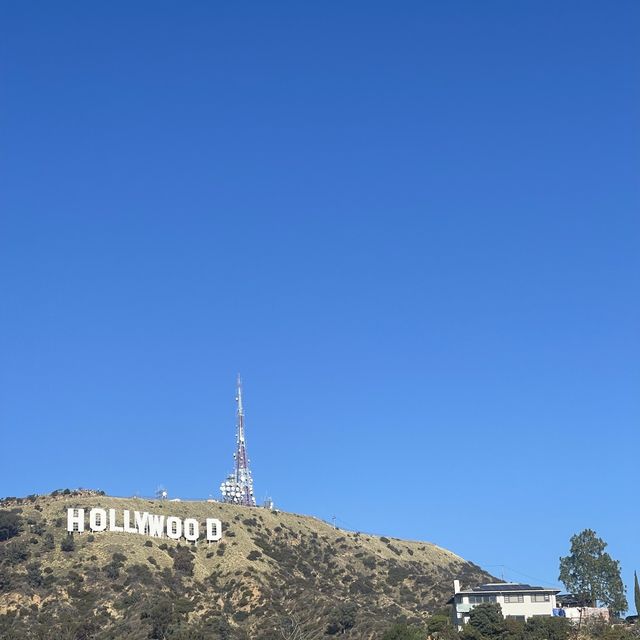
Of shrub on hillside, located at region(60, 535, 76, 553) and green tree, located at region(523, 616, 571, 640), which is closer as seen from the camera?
green tree, located at region(523, 616, 571, 640)

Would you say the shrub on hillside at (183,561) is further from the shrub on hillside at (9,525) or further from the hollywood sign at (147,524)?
the shrub on hillside at (9,525)

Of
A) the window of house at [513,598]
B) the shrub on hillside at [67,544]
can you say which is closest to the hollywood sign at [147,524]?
the shrub on hillside at [67,544]

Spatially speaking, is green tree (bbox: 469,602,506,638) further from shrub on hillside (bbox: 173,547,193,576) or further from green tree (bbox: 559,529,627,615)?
shrub on hillside (bbox: 173,547,193,576)

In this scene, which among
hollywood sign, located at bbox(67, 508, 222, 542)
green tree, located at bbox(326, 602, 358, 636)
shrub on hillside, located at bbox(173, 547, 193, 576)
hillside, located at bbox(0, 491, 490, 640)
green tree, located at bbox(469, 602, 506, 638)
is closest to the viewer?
green tree, located at bbox(469, 602, 506, 638)

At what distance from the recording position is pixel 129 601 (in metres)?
154

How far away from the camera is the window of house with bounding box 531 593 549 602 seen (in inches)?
5369

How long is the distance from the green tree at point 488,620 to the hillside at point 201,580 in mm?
17941

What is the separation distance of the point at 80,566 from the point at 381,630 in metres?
49.5

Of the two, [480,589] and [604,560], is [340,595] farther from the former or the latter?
[604,560]

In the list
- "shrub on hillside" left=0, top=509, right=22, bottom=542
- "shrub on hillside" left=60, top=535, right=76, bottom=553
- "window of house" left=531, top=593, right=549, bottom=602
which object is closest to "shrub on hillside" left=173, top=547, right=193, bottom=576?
"shrub on hillside" left=60, top=535, right=76, bottom=553

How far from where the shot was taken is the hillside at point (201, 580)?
146875mm

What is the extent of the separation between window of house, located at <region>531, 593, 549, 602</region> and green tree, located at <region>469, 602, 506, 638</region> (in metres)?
7.09

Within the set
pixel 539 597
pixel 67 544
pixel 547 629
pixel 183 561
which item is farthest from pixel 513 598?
pixel 67 544

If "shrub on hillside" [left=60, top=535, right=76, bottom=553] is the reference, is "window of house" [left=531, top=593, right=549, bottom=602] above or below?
below
